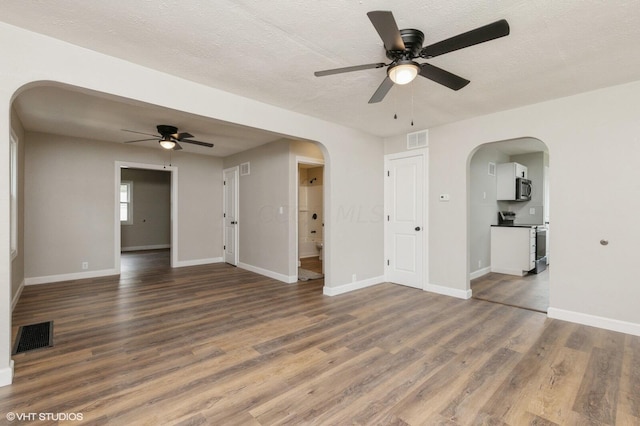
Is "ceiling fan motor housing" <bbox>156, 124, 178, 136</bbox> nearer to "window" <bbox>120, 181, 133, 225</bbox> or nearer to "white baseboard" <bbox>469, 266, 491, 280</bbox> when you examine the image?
"white baseboard" <bbox>469, 266, 491, 280</bbox>

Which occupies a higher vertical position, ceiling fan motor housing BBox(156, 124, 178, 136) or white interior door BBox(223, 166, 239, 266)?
ceiling fan motor housing BBox(156, 124, 178, 136)

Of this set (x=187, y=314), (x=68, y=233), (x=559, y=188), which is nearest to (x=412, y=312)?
(x=559, y=188)

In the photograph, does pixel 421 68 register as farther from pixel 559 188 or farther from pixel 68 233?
pixel 68 233

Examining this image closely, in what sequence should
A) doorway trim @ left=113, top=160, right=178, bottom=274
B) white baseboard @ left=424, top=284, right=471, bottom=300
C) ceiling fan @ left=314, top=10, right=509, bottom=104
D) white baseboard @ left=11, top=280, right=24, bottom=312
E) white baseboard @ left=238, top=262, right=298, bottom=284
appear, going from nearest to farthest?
ceiling fan @ left=314, top=10, right=509, bottom=104 < white baseboard @ left=11, top=280, right=24, bottom=312 < white baseboard @ left=424, top=284, right=471, bottom=300 < white baseboard @ left=238, top=262, right=298, bottom=284 < doorway trim @ left=113, top=160, right=178, bottom=274

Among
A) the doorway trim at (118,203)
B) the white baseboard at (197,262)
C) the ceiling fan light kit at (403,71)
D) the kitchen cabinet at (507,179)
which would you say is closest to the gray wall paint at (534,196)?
the kitchen cabinet at (507,179)

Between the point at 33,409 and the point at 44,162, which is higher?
the point at 44,162

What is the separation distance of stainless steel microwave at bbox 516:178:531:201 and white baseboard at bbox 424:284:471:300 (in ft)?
9.81

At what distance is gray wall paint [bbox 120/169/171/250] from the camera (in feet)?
31.1

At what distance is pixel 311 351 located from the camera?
264 centimetres

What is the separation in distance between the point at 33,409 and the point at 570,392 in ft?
11.7

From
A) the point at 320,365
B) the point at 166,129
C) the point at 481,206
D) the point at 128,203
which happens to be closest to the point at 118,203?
the point at 166,129

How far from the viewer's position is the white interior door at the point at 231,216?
659 cm

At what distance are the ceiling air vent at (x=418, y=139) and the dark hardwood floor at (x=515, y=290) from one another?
7.95ft

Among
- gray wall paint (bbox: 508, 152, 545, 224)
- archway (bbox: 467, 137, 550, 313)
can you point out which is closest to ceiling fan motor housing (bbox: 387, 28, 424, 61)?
archway (bbox: 467, 137, 550, 313)
